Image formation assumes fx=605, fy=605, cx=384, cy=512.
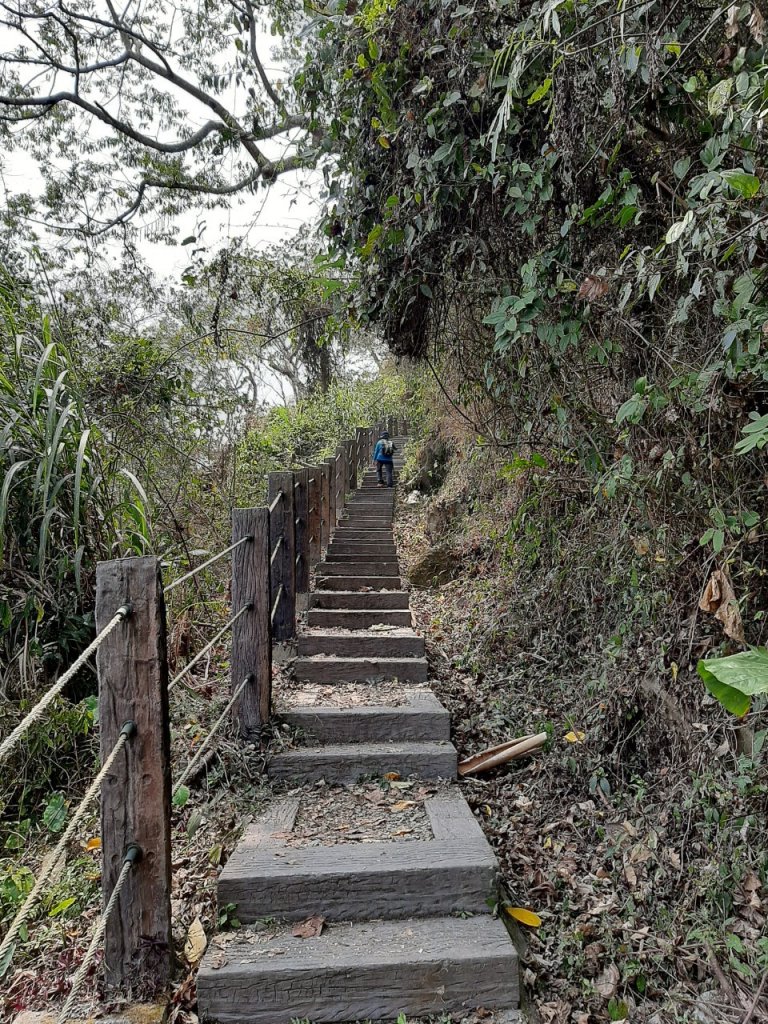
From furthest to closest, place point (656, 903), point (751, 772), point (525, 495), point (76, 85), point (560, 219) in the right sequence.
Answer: point (76, 85) → point (525, 495) → point (560, 219) → point (656, 903) → point (751, 772)

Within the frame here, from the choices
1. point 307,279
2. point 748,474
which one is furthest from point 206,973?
point 307,279

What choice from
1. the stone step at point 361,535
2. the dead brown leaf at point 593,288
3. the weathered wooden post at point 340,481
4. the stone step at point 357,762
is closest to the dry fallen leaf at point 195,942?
the stone step at point 357,762

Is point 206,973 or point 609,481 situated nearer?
point 206,973

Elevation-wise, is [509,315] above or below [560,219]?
below

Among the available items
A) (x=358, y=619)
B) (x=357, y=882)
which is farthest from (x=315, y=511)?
(x=357, y=882)

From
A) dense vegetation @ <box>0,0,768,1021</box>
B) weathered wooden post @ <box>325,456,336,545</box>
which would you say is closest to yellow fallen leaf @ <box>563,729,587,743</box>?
dense vegetation @ <box>0,0,768,1021</box>

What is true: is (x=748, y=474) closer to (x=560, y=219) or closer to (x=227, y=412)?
(x=560, y=219)

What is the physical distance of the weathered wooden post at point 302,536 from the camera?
15.9ft

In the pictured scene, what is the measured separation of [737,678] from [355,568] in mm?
4984

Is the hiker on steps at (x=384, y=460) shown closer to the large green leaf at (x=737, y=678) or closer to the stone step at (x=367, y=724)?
the stone step at (x=367, y=724)

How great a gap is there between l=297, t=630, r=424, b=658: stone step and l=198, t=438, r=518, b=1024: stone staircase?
0.92 meters

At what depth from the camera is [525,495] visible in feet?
15.5

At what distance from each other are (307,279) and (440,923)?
5368mm

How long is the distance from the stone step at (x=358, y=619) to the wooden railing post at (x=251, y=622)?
64.5 inches
